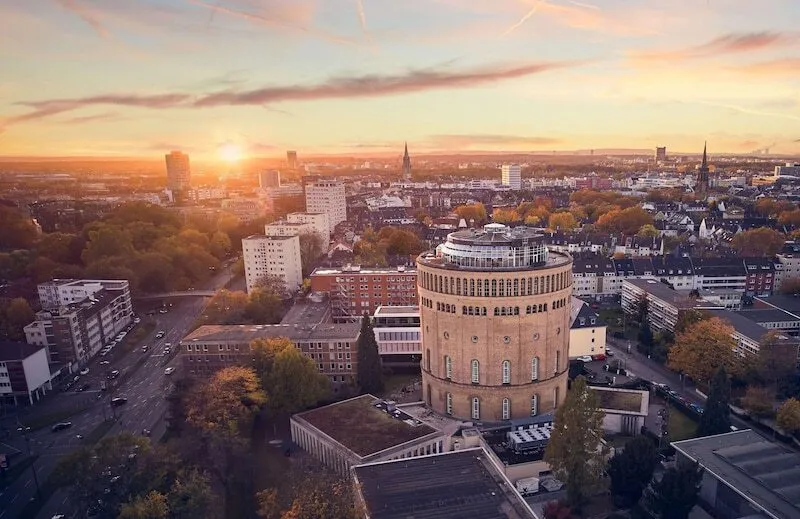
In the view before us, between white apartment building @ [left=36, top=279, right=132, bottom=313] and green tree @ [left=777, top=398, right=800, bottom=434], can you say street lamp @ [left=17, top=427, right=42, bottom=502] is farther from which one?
green tree @ [left=777, top=398, right=800, bottom=434]

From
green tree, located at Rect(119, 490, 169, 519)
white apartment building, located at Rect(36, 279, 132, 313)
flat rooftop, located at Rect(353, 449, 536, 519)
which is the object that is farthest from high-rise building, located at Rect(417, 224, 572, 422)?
white apartment building, located at Rect(36, 279, 132, 313)

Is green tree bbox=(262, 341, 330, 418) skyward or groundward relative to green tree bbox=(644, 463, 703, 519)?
skyward

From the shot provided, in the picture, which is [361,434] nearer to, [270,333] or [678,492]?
[270,333]

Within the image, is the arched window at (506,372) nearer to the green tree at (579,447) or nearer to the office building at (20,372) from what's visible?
the green tree at (579,447)

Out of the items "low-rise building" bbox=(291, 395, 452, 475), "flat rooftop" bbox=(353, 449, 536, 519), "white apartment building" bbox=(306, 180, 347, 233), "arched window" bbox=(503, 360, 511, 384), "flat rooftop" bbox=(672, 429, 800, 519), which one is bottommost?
"flat rooftop" bbox=(672, 429, 800, 519)

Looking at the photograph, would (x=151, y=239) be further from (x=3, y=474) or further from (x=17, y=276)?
(x=3, y=474)

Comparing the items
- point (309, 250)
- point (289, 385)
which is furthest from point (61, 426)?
point (309, 250)
